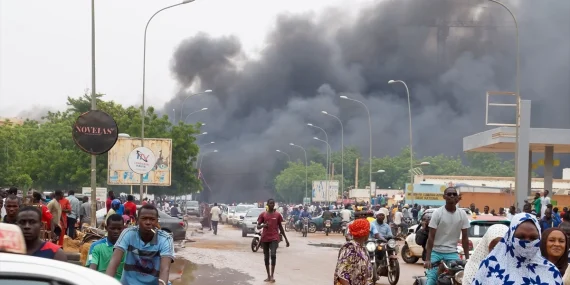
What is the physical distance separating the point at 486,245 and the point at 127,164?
2569cm

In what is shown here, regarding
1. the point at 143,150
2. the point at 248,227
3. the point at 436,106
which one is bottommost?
the point at 248,227

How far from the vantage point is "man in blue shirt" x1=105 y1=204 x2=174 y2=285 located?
6613 mm

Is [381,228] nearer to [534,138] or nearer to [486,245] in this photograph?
[486,245]

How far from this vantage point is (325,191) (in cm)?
6556

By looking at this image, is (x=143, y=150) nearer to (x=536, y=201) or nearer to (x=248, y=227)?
(x=536, y=201)

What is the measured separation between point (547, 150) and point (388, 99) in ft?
342

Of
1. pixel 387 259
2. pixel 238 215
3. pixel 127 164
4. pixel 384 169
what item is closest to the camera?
pixel 387 259

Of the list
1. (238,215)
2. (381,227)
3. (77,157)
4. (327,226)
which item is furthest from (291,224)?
(381,227)

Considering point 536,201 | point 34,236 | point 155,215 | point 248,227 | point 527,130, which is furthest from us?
point 248,227

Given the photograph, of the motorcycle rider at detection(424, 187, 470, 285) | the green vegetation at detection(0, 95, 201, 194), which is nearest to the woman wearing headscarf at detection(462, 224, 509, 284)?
the motorcycle rider at detection(424, 187, 470, 285)

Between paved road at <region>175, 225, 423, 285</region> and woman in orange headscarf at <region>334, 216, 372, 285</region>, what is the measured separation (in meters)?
8.70

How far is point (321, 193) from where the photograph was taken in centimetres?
6619

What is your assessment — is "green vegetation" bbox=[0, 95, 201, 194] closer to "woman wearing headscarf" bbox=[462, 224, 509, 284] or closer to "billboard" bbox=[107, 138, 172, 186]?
"billboard" bbox=[107, 138, 172, 186]

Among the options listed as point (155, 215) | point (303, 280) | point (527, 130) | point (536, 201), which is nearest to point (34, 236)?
point (155, 215)
